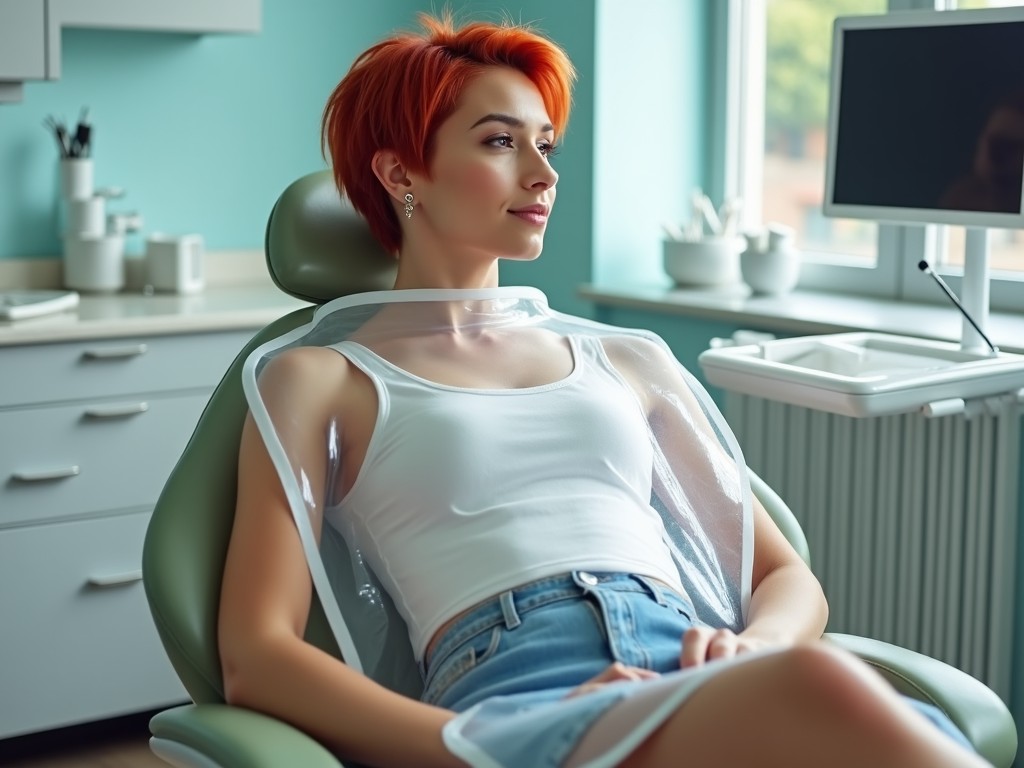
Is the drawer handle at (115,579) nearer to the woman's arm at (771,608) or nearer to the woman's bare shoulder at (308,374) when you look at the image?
the woman's bare shoulder at (308,374)

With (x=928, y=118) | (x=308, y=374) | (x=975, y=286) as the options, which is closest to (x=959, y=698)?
(x=308, y=374)

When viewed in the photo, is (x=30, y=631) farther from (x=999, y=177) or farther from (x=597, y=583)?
(x=999, y=177)

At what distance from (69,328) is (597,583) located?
139 centimetres

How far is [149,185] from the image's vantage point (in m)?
3.15

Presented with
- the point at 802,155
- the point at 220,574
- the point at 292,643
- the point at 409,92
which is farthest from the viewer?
the point at 802,155

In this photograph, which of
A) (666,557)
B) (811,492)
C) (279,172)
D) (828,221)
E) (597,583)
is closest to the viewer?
(597,583)

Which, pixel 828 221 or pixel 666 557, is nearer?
pixel 666 557

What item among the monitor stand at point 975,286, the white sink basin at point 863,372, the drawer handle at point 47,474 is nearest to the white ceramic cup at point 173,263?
the drawer handle at point 47,474

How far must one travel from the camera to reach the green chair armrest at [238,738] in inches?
48.1

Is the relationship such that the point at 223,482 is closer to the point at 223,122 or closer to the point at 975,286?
the point at 975,286

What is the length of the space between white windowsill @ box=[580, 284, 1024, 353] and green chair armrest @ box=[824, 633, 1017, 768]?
0.92 metres

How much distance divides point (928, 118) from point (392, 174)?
0.95 m

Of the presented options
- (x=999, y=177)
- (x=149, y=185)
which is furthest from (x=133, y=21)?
(x=999, y=177)

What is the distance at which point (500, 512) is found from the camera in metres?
1.52
